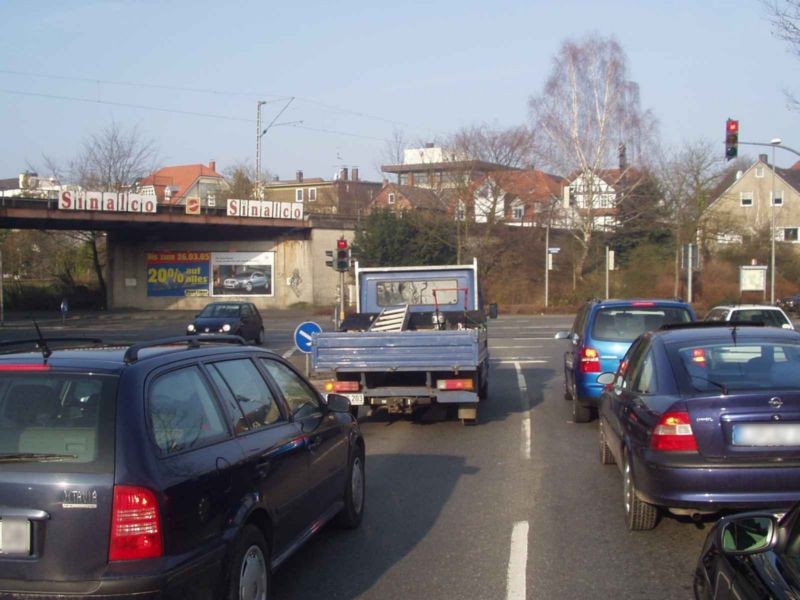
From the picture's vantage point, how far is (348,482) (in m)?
6.90

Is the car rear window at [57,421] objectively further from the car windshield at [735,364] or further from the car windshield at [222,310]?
the car windshield at [222,310]

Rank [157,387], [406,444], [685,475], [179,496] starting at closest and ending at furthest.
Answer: [179,496] → [157,387] → [685,475] → [406,444]

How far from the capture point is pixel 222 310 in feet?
110

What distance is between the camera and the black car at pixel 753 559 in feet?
9.71

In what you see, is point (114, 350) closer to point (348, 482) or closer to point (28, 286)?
point (348, 482)

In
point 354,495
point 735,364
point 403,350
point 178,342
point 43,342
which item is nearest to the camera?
point 43,342

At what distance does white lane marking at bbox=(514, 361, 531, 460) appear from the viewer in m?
10.8

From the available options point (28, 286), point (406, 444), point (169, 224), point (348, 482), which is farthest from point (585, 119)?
point (348, 482)

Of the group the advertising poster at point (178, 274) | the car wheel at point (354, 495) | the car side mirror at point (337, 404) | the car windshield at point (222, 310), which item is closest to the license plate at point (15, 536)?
the car side mirror at point (337, 404)

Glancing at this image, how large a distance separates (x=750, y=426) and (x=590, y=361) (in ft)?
20.3

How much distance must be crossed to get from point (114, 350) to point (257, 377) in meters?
0.98

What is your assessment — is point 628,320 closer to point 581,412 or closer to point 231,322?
point 581,412

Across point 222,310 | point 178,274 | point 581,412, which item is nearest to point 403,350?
point 581,412

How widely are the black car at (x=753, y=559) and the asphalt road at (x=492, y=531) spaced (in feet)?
6.43
